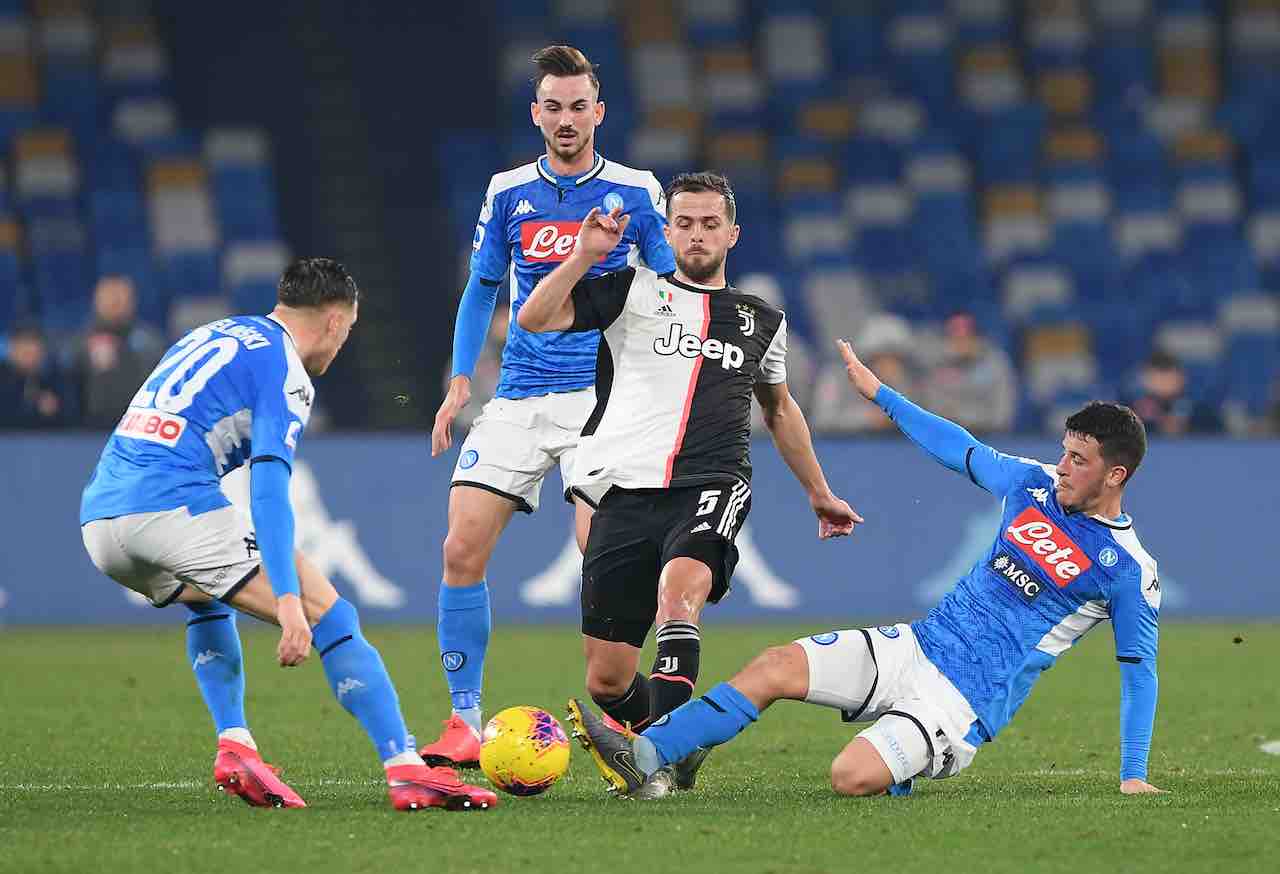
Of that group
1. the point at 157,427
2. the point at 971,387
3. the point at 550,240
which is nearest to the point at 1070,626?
the point at 550,240

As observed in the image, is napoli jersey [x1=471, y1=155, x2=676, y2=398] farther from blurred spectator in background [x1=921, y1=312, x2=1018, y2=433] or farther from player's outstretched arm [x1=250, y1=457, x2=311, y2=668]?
blurred spectator in background [x1=921, y1=312, x2=1018, y2=433]

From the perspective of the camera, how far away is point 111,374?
13.0 m

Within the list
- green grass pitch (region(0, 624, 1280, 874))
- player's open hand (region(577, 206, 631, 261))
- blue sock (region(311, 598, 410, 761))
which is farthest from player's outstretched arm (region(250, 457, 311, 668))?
player's open hand (region(577, 206, 631, 261))

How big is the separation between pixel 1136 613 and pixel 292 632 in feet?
8.68

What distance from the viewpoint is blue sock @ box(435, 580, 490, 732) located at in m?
7.18

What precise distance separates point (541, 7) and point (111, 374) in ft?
30.6

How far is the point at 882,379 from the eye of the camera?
14.0 metres

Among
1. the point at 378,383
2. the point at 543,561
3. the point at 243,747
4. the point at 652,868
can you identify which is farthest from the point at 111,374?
the point at 652,868

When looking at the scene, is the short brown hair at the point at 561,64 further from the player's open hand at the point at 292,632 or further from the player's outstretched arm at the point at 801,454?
the player's open hand at the point at 292,632

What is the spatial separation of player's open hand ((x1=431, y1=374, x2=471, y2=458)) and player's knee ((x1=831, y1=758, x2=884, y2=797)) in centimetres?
172

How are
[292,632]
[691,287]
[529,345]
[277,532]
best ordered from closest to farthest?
[292,632] < [277,532] < [691,287] < [529,345]

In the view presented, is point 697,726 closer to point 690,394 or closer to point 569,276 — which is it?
point 690,394

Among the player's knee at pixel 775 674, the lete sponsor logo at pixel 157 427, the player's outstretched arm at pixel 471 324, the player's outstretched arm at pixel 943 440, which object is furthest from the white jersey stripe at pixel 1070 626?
the lete sponsor logo at pixel 157 427

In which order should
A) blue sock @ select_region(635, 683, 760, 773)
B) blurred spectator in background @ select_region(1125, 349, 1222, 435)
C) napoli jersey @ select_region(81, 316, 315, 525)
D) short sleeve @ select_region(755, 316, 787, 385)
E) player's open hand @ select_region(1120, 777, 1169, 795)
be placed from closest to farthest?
1. napoli jersey @ select_region(81, 316, 315, 525)
2. blue sock @ select_region(635, 683, 760, 773)
3. player's open hand @ select_region(1120, 777, 1169, 795)
4. short sleeve @ select_region(755, 316, 787, 385)
5. blurred spectator in background @ select_region(1125, 349, 1222, 435)
